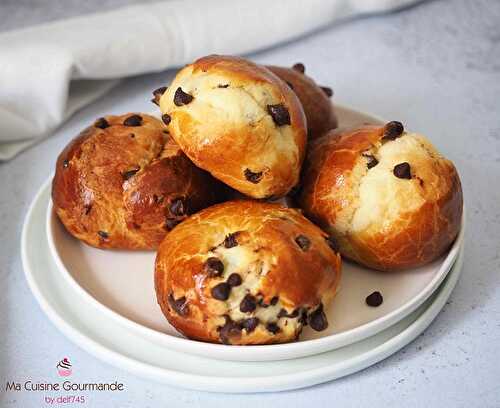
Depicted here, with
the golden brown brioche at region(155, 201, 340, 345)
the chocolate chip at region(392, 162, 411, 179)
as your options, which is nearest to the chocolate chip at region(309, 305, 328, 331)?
the golden brown brioche at region(155, 201, 340, 345)

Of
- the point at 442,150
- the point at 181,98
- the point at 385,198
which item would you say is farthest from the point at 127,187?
the point at 442,150

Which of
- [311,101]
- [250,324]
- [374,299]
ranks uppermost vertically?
[311,101]

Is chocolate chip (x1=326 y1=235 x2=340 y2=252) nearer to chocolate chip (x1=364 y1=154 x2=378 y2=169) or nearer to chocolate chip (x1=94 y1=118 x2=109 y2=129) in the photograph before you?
chocolate chip (x1=364 y1=154 x2=378 y2=169)

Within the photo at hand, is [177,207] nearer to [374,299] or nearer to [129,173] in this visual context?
[129,173]

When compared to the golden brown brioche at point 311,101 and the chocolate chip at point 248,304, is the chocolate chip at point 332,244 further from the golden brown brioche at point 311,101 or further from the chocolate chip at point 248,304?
the golden brown brioche at point 311,101

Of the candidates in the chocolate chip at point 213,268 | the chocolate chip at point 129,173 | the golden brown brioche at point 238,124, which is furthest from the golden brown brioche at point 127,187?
the chocolate chip at point 213,268
